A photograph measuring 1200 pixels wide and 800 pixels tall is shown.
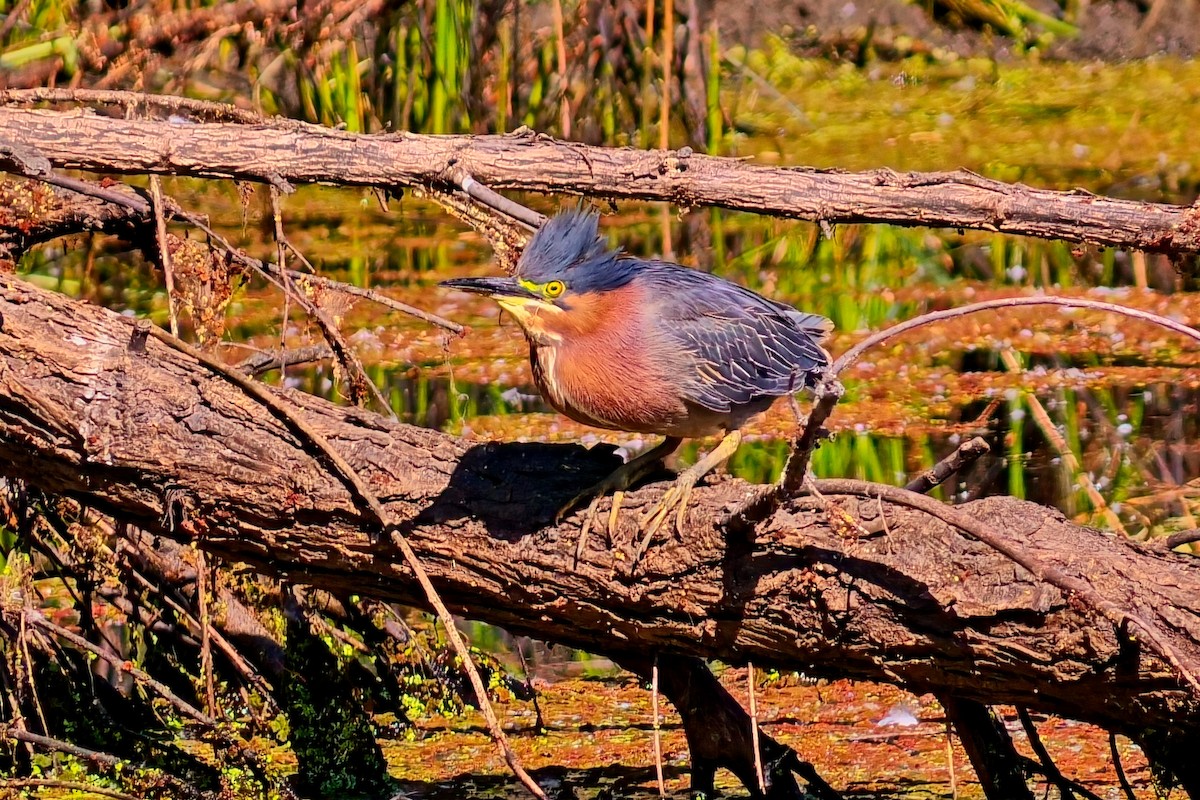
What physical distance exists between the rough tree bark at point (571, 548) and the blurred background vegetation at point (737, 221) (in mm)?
747

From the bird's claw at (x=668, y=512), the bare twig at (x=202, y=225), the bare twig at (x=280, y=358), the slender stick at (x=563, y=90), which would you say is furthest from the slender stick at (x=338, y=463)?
the slender stick at (x=563, y=90)

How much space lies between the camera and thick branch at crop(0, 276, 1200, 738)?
2.74 metres

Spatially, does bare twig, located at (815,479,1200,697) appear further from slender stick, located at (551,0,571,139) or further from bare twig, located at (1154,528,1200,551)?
slender stick, located at (551,0,571,139)

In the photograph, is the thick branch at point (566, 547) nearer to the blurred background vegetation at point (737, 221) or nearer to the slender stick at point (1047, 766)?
the slender stick at point (1047, 766)

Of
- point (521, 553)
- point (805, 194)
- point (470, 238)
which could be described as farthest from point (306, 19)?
point (521, 553)

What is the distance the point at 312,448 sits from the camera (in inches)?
120

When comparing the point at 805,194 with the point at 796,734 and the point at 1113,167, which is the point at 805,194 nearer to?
the point at 796,734

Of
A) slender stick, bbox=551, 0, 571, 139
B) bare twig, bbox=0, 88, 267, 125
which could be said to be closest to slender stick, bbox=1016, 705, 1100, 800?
bare twig, bbox=0, 88, 267, 125

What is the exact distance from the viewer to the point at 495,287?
3182 millimetres

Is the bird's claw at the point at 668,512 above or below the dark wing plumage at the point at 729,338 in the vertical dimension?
below

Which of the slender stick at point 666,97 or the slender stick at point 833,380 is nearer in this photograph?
the slender stick at point 833,380

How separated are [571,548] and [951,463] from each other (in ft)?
2.38

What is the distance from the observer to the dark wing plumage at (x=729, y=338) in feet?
10.8

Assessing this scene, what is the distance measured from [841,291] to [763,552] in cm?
461
